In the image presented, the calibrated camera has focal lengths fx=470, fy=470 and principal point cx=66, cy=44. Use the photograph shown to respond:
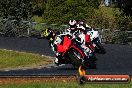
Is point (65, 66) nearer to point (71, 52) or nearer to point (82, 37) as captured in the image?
point (82, 37)

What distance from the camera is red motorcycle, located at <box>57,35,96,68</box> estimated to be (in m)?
10.6

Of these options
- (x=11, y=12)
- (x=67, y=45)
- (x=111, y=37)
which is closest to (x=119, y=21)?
(x=111, y=37)

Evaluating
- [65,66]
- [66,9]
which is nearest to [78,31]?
[65,66]

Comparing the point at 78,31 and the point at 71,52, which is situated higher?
the point at 78,31

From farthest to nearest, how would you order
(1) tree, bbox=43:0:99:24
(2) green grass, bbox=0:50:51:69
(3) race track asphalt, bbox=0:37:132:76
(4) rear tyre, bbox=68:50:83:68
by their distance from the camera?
(1) tree, bbox=43:0:99:24 < (2) green grass, bbox=0:50:51:69 < (3) race track asphalt, bbox=0:37:132:76 < (4) rear tyre, bbox=68:50:83:68

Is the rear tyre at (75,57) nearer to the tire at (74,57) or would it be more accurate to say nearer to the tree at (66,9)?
the tire at (74,57)

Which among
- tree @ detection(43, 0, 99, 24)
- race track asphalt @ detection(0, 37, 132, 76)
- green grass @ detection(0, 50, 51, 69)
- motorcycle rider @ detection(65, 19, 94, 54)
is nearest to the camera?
motorcycle rider @ detection(65, 19, 94, 54)

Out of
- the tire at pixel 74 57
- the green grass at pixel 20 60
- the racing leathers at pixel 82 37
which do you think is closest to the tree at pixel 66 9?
the green grass at pixel 20 60

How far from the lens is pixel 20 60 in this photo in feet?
93.6

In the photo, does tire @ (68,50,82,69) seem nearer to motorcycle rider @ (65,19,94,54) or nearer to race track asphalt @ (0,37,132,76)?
motorcycle rider @ (65,19,94,54)

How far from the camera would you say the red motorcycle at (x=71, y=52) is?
34.7 ft

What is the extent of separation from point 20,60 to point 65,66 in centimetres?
664

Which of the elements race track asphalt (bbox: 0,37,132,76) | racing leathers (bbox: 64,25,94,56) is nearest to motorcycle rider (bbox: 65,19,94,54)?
racing leathers (bbox: 64,25,94,56)

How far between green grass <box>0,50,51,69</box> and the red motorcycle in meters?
15.3
